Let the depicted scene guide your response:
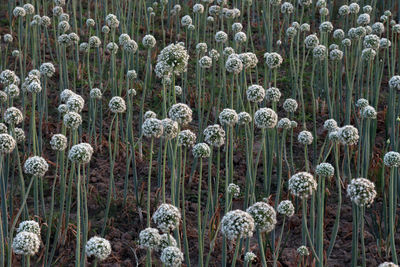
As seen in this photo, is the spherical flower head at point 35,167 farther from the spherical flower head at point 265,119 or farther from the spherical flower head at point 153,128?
the spherical flower head at point 265,119

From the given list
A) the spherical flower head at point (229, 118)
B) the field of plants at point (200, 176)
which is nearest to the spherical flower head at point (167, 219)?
the field of plants at point (200, 176)

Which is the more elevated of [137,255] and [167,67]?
[167,67]

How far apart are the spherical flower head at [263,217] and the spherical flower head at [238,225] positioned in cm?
11

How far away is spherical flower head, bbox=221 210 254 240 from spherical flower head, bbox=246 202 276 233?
0.11 meters

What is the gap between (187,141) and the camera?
3.73 meters

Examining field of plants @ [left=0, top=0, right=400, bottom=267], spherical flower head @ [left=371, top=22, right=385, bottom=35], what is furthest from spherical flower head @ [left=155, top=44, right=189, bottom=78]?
spherical flower head @ [left=371, top=22, right=385, bottom=35]

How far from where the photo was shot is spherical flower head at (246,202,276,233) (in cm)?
276

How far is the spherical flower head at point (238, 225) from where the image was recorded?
8.54ft

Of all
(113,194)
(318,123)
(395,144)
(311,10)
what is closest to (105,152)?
(113,194)

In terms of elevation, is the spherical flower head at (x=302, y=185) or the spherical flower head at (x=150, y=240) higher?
the spherical flower head at (x=302, y=185)

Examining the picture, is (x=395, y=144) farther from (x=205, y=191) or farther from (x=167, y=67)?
(x=167, y=67)

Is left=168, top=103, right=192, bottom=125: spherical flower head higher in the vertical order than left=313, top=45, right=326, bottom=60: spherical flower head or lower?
lower

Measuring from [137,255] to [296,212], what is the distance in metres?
1.40

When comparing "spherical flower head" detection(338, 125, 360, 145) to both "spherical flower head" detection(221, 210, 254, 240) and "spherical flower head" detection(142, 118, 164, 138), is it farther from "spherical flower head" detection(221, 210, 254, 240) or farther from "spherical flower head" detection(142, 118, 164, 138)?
"spherical flower head" detection(142, 118, 164, 138)
